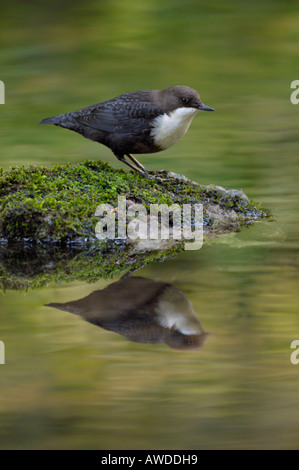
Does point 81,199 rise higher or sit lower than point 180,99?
lower

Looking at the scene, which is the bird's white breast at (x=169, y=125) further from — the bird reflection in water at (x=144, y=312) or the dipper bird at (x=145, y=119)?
Result: the bird reflection in water at (x=144, y=312)

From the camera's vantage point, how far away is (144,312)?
4.07 meters

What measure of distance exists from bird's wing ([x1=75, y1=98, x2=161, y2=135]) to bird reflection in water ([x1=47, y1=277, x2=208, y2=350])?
1456mm

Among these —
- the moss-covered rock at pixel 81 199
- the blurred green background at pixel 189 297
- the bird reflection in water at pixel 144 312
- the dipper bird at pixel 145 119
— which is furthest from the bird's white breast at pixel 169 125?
the bird reflection in water at pixel 144 312

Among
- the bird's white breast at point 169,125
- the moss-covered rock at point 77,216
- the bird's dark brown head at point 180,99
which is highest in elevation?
the bird's dark brown head at point 180,99

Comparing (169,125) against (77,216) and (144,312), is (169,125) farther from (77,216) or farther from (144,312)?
(144,312)

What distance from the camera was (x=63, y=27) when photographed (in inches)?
491

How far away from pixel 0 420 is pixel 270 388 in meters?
1.09

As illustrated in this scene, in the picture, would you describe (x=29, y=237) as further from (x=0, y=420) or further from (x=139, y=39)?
(x=139, y=39)

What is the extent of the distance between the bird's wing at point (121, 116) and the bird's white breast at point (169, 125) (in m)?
0.05

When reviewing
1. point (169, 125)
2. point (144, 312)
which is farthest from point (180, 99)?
point (144, 312)

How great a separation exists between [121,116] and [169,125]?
36cm

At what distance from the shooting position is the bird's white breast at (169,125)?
562 centimetres

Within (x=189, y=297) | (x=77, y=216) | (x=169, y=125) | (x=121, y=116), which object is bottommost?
(x=189, y=297)
